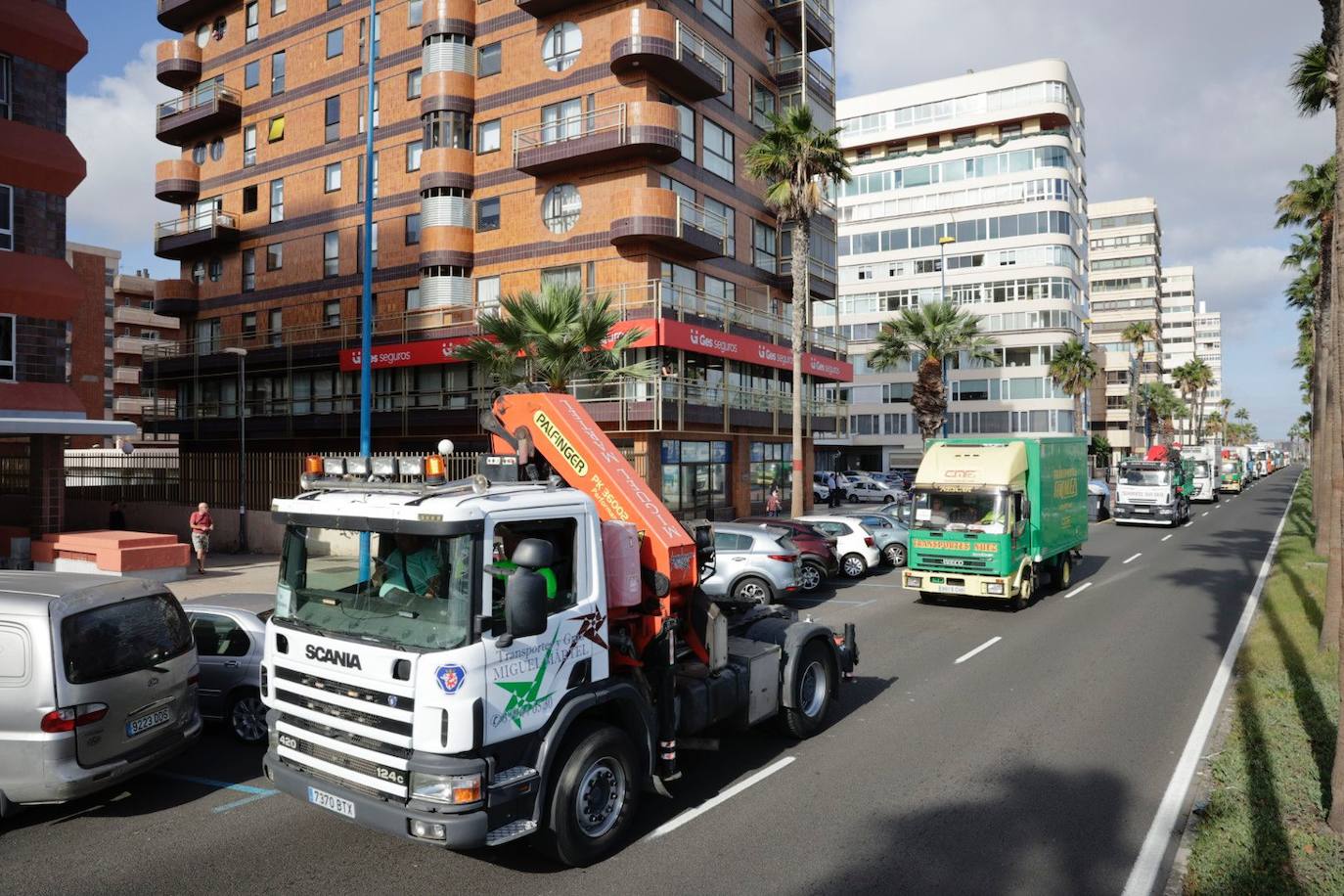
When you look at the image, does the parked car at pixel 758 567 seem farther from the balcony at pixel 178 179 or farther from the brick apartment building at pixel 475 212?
the balcony at pixel 178 179

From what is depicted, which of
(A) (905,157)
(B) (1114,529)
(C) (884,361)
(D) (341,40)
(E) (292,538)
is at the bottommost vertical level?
(B) (1114,529)

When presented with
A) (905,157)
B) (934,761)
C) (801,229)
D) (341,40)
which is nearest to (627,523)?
(934,761)

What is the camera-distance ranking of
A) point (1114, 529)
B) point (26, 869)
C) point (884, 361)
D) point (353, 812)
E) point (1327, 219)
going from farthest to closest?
point (884, 361) < point (1114, 529) < point (1327, 219) < point (26, 869) < point (353, 812)

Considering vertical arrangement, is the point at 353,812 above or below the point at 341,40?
below

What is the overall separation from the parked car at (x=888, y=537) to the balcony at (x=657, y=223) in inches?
444

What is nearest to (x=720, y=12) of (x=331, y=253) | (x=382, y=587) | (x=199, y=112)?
(x=331, y=253)

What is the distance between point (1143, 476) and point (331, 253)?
1380 inches

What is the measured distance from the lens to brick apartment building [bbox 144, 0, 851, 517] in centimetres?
2836

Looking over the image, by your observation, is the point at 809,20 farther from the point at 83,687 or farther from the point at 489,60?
the point at 83,687

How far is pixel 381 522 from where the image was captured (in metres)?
5.62

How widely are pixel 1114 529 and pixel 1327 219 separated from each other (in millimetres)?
13295

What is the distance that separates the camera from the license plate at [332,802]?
18.0 feet

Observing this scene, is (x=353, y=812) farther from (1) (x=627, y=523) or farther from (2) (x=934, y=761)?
(2) (x=934, y=761)

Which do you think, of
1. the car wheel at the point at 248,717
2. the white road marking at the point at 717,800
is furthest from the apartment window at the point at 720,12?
the white road marking at the point at 717,800
